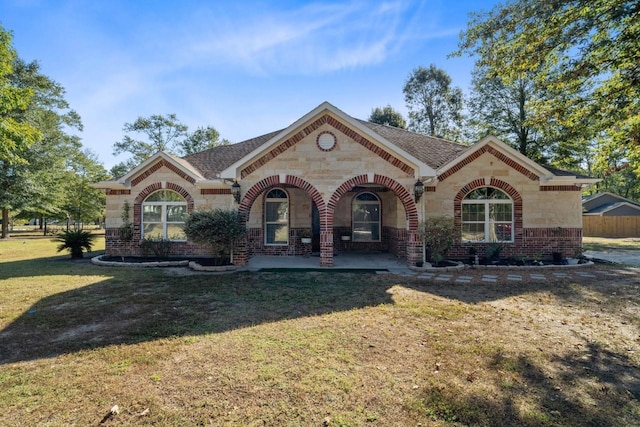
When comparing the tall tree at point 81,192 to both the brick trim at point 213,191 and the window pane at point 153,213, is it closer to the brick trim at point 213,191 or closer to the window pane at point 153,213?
the window pane at point 153,213

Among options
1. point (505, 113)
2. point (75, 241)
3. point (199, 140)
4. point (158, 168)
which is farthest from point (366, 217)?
point (199, 140)

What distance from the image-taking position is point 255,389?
344cm

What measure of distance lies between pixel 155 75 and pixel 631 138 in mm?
15007

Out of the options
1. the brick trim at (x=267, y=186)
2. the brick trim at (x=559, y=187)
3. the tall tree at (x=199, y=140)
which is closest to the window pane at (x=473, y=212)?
the brick trim at (x=559, y=187)

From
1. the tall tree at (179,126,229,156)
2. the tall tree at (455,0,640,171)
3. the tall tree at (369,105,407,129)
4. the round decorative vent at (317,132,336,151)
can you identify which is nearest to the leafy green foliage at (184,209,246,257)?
the round decorative vent at (317,132,336,151)

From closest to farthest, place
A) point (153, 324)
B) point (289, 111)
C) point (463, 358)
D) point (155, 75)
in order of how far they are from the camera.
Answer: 1. point (463, 358)
2. point (153, 324)
3. point (155, 75)
4. point (289, 111)

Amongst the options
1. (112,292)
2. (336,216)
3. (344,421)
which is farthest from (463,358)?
(336,216)

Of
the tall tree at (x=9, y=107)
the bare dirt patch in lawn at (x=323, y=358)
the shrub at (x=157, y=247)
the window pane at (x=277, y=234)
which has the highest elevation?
the tall tree at (x=9, y=107)

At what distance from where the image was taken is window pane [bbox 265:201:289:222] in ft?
44.8

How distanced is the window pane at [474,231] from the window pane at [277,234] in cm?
739

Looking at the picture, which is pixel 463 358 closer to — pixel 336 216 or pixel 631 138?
pixel 631 138

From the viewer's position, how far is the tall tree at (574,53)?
6.79 meters

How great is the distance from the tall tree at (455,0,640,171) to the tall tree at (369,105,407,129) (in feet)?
71.4

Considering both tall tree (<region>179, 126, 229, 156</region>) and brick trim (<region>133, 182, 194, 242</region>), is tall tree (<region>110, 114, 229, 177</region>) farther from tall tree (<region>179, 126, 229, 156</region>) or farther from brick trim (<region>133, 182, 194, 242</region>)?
brick trim (<region>133, 182, 194, 242</region>)
